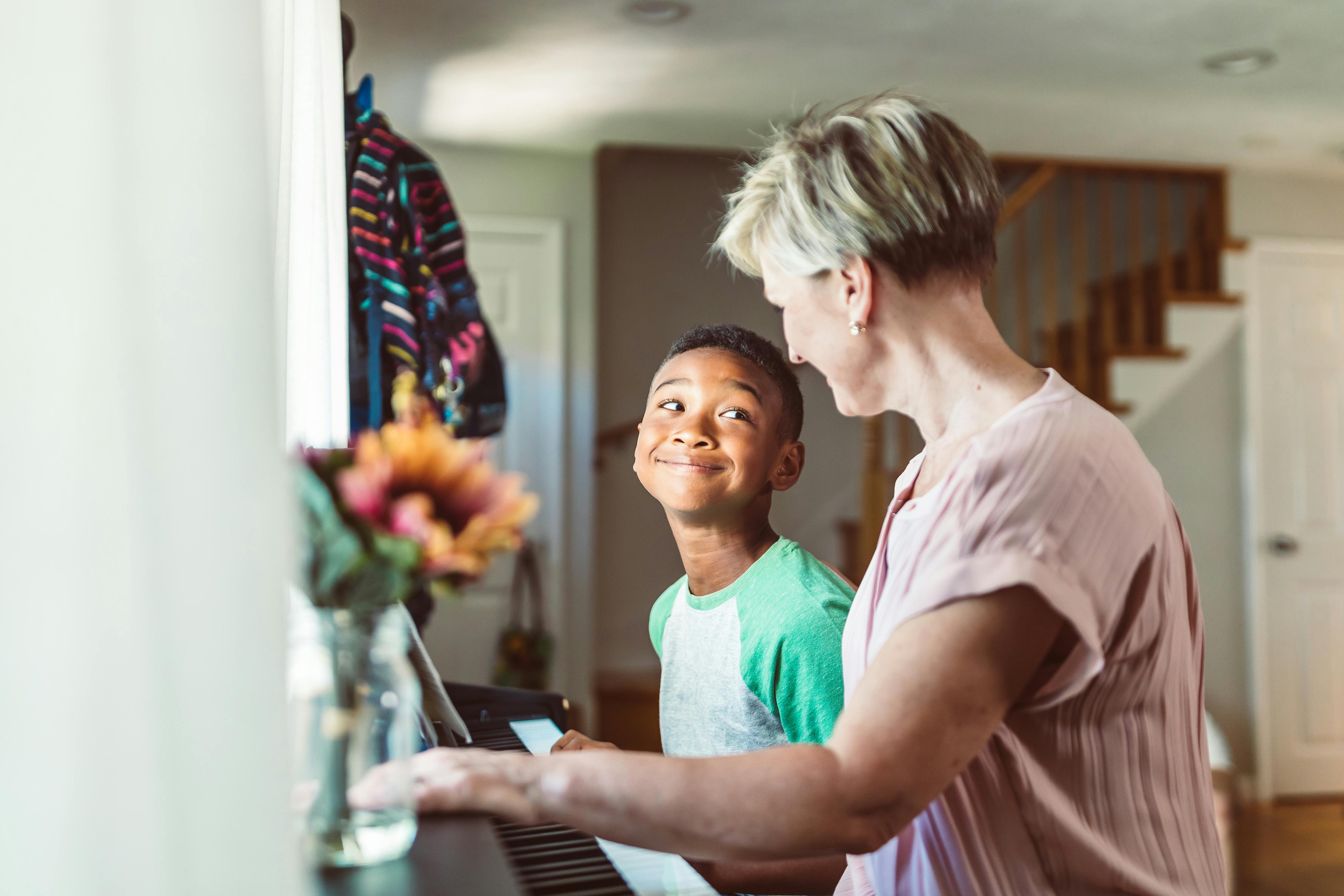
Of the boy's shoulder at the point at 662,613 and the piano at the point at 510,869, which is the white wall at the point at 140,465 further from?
the boy's shoulder at the point at 662,613

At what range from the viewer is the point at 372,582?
27.3 inches

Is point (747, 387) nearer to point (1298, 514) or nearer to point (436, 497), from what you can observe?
point (436, 497)

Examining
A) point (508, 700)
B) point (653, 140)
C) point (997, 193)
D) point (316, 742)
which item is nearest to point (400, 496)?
point (316, 742)

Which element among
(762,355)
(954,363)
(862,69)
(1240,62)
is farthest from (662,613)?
(1240,62)

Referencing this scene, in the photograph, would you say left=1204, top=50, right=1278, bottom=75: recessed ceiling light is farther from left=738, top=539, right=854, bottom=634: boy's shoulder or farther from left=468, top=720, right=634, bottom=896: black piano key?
left=468, top=720, right=634, bottom=896: black piano key

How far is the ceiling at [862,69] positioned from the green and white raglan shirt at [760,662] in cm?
200

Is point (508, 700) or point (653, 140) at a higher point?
point (653, 140)

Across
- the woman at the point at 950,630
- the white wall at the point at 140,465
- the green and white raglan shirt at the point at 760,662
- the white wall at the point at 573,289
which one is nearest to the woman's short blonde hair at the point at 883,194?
the woman at the point at 950,630

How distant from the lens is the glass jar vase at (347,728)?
0.73m

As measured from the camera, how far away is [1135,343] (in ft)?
14.4

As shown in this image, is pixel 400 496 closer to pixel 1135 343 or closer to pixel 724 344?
pixel 724 344

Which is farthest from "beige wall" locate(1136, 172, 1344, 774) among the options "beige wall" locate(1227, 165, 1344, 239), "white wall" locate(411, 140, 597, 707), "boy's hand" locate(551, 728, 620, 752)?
"boy's hand" locate(551, 728, 620, 752)

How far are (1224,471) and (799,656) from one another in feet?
13.2

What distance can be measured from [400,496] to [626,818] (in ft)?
0.93
